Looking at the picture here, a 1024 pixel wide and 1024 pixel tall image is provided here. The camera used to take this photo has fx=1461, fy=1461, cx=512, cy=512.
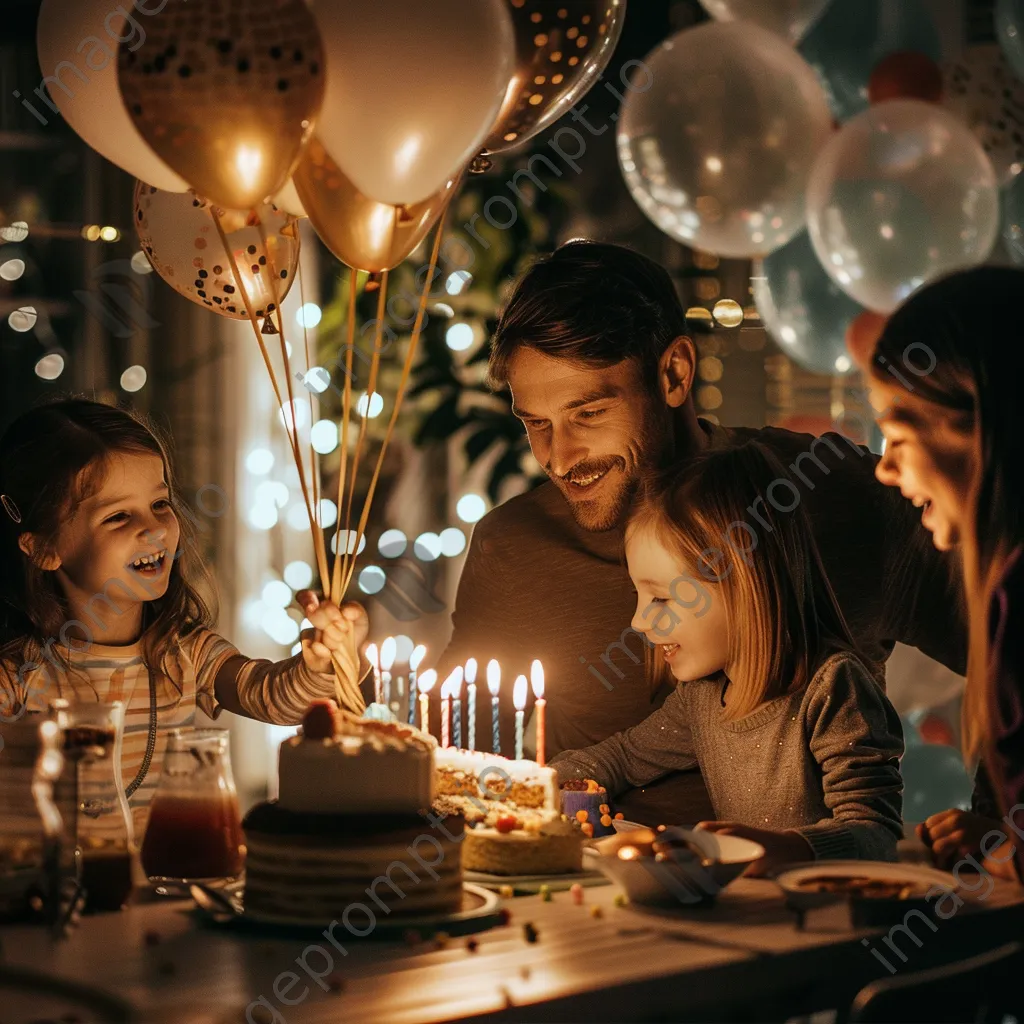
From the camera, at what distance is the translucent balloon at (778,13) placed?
11.6 feet

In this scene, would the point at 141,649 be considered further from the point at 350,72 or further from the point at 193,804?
the point at 350,72

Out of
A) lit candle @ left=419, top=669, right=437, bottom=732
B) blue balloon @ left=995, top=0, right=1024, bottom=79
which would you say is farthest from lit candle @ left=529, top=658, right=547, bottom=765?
blue balloon @ left=995, top=0, right=1024, bottom=79

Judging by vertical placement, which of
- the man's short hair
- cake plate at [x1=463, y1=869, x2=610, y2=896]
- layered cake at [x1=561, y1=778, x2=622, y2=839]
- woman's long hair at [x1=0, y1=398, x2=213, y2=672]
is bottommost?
cake plate at [x1=463, y1=869, x2=610, y2=896]

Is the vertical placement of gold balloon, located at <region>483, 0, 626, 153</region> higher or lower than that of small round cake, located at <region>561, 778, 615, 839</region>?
higher

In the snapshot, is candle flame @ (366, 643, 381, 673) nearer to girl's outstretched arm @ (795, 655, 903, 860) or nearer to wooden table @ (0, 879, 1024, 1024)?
wooden table @ (0, 879, 1024, 1024)

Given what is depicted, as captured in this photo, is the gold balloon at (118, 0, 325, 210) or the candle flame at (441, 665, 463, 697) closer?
the gold balloon at (118, 0, 325, 210)

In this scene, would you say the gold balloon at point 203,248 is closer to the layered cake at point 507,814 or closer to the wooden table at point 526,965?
the layered cake at point 507,814

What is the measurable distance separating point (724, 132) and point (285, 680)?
1.66 metres

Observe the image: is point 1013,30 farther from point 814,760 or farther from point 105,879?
point 105,879

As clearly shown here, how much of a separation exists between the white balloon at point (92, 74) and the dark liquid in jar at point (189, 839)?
977 mm

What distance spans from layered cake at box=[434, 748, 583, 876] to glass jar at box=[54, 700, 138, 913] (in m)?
0.39

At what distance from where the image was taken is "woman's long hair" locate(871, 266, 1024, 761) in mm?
1747

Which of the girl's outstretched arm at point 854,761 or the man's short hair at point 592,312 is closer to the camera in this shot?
the girl's outstretched arm at point 854,761

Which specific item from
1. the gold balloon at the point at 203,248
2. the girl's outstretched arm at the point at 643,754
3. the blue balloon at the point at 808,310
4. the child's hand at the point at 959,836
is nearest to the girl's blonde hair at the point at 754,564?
the girl's outstretched arm at the point at 643,754
